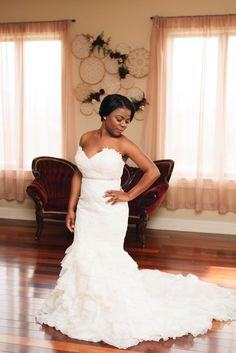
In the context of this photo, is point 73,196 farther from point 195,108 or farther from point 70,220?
point 195,108

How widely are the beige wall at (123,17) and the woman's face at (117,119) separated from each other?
320cm

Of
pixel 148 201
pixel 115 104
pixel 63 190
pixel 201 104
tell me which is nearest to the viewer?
pixel 115 104

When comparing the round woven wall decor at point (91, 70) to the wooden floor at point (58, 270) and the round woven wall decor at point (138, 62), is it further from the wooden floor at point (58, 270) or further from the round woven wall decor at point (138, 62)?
the wooden floor at point (58, 270)

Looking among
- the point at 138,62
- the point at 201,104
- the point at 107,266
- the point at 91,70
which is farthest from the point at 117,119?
the point at 91,70

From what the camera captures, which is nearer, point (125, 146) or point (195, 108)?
point (125, 146)

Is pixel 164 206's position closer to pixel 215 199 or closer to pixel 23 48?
pixel 215 199

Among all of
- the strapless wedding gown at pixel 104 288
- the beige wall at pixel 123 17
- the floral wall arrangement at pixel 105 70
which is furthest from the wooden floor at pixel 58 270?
the floral wall arrangement at pixel 105 70

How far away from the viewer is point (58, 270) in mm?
4148

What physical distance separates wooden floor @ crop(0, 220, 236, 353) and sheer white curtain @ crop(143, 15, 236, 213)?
67cm

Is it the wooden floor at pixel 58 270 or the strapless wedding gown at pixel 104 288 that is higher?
the strapless wedding gown at pixel 104 288

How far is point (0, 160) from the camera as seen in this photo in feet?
20.9

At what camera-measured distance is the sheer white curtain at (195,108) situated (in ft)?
18.0

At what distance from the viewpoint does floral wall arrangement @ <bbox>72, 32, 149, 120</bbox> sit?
5.79 metres

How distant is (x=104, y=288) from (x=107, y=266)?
0.15 m
